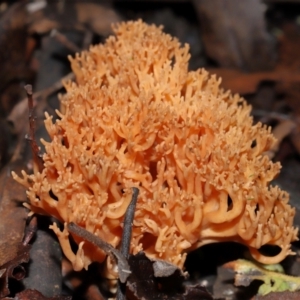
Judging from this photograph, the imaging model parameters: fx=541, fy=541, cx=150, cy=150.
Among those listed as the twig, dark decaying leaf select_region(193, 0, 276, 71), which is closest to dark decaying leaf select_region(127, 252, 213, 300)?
the twig

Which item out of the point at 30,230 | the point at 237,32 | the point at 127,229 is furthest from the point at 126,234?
the point at 237,32

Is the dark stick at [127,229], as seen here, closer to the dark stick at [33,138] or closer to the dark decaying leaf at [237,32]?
the dark stick at [33,138]

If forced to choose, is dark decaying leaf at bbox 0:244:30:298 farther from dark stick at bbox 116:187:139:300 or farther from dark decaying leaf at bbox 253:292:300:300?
dark decaying leaf at bbox 253:292:300:300

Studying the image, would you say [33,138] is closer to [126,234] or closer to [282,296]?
[126,234]

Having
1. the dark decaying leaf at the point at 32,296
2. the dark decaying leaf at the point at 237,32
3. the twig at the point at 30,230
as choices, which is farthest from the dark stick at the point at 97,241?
the dark decaying leaf at the point at 237,32

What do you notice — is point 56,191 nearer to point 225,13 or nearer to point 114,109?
point 114,109

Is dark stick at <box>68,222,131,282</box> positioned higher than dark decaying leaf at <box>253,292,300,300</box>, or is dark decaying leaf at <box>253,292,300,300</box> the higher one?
dark stick at <box>68,222,131,282</box>
